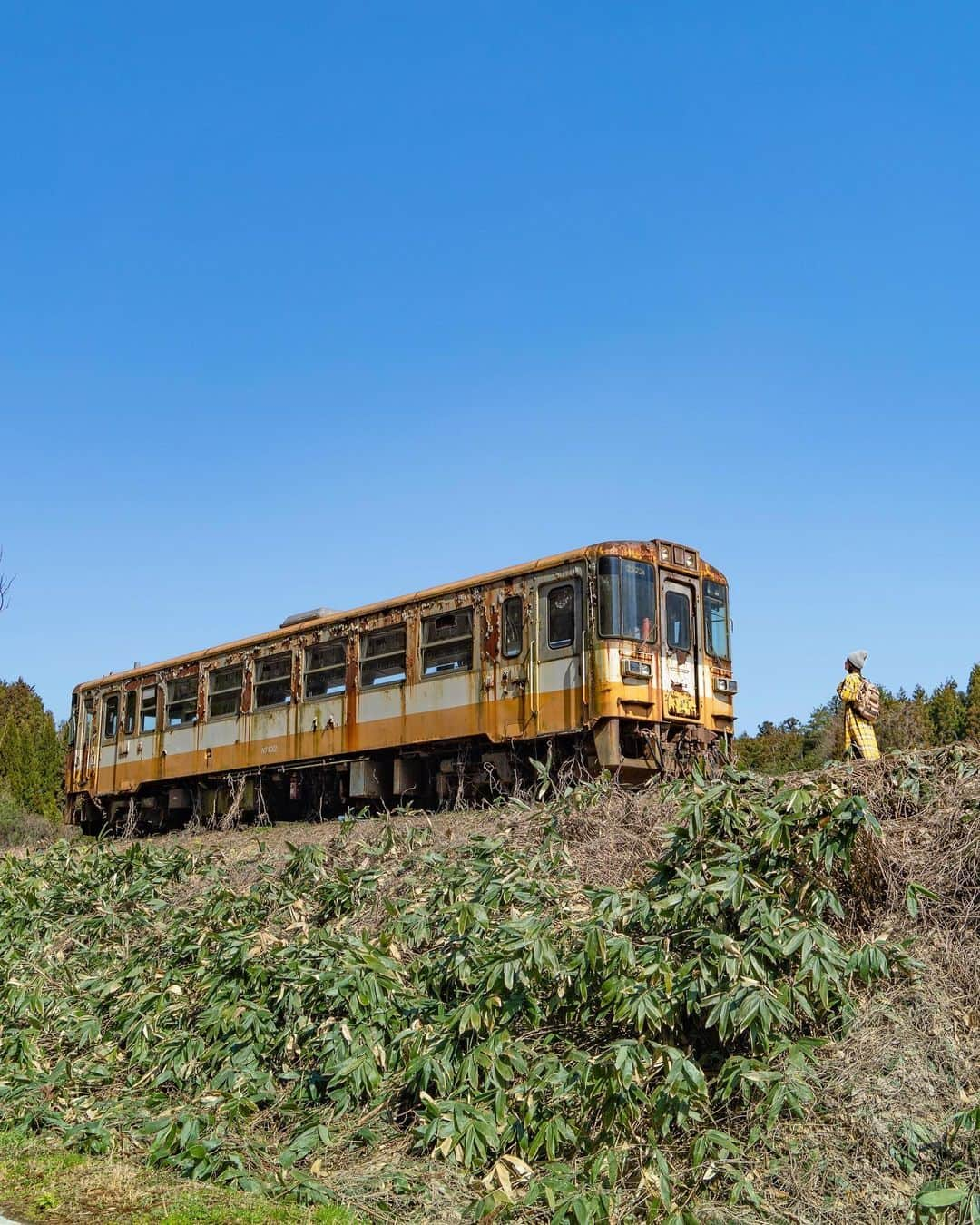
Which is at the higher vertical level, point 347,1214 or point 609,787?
point 609,787

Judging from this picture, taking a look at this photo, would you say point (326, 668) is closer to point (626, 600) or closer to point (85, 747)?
point (626, 600)

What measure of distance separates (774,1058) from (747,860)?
1143mm

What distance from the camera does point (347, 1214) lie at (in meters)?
5.24

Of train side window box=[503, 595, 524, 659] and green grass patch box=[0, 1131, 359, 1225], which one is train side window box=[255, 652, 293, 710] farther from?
green grass patch box=[0, 1131, 359, 1225]

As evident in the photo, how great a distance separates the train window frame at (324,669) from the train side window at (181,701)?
3.24m

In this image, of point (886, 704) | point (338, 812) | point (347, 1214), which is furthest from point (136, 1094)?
point (886, 704)

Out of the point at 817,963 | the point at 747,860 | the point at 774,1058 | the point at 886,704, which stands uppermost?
the point at 886,704

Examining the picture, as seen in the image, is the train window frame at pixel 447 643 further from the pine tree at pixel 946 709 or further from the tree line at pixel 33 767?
the tree line at pixel 33 767

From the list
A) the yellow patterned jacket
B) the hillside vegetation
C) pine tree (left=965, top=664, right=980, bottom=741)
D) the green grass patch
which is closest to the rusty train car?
the yellow patterned jacket

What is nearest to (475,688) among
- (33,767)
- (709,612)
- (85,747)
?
(709,612)

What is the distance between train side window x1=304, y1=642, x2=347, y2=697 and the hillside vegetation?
811cm

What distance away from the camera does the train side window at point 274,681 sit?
58.5 ft

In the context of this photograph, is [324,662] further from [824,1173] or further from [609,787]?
[824,1173]

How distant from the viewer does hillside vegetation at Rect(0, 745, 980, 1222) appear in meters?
5.02
